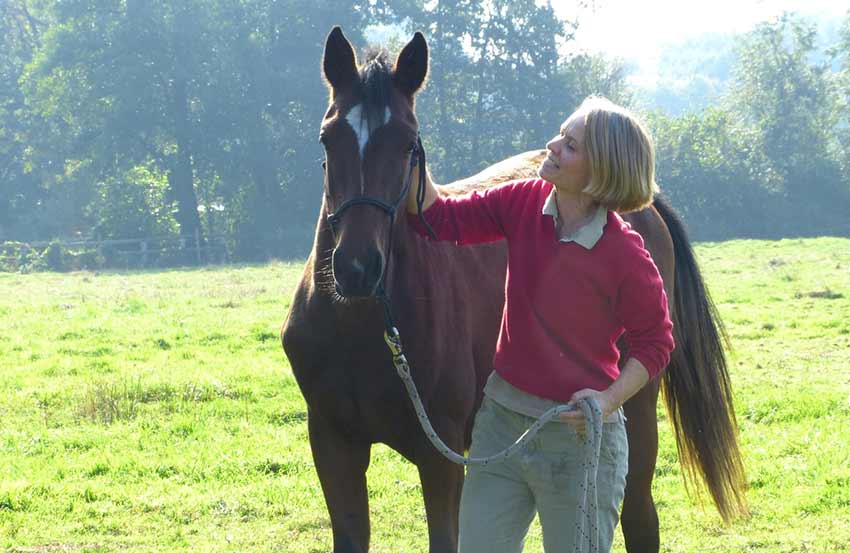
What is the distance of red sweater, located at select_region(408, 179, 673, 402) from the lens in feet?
9.46

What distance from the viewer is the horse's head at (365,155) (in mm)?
3100

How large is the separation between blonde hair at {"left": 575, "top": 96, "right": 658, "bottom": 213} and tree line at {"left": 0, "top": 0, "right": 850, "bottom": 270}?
113 feet

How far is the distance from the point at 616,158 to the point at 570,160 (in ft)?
0.45

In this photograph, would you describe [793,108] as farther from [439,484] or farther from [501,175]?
[439,484]

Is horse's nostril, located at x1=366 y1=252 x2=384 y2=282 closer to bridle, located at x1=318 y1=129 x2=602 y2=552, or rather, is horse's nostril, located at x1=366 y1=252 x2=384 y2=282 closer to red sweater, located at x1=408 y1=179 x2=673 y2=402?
bridle, located at x1=318 y1=129 x2=602 y2=552

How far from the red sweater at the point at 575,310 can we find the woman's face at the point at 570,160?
0.13m

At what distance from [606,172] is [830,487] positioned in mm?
4142

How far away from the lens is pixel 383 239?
3.25 metres

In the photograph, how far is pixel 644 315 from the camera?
2873 mm

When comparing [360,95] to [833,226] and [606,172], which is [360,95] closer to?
[606,172]

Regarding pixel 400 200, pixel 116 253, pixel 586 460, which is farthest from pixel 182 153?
pixel 586 460

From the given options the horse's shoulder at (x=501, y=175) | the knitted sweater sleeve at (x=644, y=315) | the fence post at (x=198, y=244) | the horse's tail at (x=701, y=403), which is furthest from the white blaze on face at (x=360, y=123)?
the fence post at (x=198, y=244)

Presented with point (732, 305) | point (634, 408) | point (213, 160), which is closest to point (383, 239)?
point (634, 408)

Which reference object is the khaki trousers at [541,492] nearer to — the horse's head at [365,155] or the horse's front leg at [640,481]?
the horse's head at [365,155]
